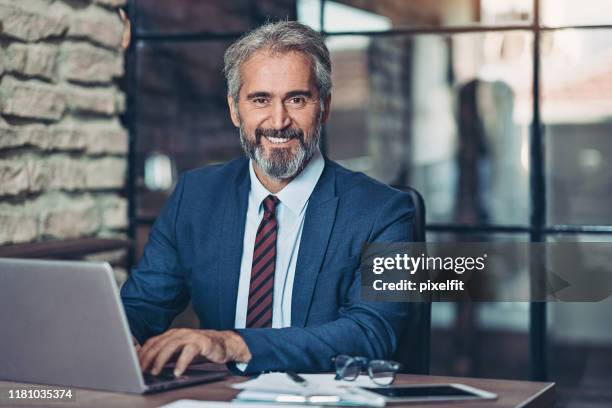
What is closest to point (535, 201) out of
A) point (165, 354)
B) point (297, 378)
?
point (297, 378)

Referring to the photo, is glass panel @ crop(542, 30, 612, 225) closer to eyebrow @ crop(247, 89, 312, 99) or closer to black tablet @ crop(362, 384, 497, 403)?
eyebrow @ crop(247, 89, 312, 99)

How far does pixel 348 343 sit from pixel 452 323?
3.33 meters

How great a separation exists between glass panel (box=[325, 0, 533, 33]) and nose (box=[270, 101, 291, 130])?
0.83 metres

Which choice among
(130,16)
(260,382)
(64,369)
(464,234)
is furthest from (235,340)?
(130,16)

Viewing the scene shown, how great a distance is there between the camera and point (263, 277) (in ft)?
7.54

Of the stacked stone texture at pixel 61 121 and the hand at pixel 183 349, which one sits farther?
the stacked stone texture at pixel 61 121

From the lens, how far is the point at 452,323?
526 centimetres

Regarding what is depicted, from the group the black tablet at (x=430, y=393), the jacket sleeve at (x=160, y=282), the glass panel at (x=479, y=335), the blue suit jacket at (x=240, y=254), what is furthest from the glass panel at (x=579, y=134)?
the black tablet at (x=430, y=393)

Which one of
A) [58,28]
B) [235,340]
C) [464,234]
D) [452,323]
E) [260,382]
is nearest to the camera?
[260,382]

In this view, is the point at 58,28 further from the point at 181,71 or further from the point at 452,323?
the point at 452,323

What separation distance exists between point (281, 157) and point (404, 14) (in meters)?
1.03

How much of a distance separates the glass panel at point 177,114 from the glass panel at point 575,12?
1053 millimetres

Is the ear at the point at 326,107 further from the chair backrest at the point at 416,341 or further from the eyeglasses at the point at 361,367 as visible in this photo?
the eyeglasses at the point at 361,367

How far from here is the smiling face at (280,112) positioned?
93.1 inches
